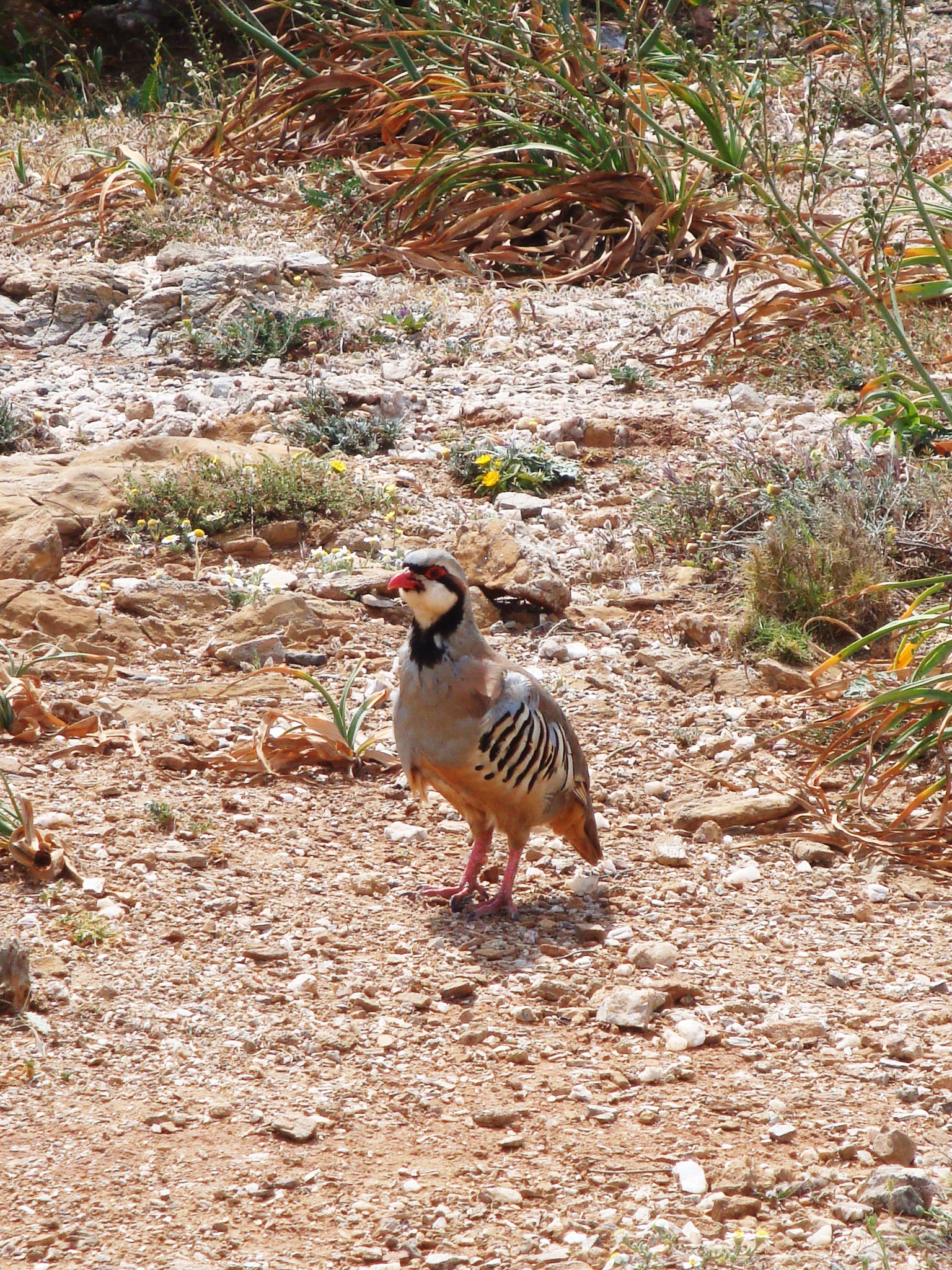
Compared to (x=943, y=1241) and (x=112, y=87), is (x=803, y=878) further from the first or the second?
(x=112, y=87)

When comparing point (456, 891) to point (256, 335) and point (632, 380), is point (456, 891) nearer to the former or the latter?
point (632, 380)

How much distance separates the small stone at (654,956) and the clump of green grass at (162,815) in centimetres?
143

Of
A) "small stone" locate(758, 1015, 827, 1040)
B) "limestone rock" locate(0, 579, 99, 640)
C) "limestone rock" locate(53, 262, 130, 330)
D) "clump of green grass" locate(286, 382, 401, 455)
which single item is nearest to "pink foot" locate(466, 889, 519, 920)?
"small stone" locate(758, 1015, 827, 1040)

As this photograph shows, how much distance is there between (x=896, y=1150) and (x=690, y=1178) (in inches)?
16.3

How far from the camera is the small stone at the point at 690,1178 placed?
276 centimetres

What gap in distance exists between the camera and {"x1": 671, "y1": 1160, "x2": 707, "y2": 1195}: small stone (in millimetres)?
2760

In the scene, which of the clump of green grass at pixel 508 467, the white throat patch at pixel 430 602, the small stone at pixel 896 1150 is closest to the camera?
the small stone at pixel 896 1150

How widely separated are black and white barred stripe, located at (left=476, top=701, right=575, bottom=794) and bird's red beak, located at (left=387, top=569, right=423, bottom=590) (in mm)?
443

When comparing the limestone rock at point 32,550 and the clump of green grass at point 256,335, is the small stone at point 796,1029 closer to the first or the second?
the limestone rock at point 32,550

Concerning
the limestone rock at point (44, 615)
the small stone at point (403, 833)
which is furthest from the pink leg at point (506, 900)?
the limestone rock at point (44, 615)

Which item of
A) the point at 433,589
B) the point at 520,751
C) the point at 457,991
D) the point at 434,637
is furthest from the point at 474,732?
the point at 457,991

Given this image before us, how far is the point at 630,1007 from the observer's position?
3438 mm

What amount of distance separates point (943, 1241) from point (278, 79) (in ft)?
31.1

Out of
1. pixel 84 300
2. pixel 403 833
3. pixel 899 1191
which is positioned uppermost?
pixel 899 1191
